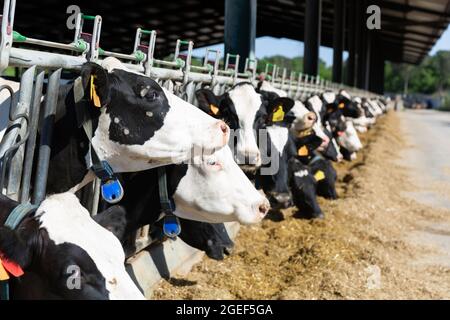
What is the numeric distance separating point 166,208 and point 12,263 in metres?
1.56

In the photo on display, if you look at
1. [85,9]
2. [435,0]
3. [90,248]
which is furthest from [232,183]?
[85,9]

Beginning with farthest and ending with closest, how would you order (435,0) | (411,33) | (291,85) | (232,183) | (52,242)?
(411,33) → (435,0) → (291,85) → (232,183) → (52,242)

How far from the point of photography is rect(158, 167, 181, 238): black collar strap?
3.46 m

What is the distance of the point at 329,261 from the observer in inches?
215

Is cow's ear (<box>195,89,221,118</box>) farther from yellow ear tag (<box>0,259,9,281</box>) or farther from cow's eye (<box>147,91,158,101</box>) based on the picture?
yellow ear tag (<box>0,259,9,281</box>)

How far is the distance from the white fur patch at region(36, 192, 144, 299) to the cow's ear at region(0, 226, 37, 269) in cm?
9

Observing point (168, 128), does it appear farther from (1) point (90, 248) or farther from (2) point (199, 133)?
(1) point (90, 248)

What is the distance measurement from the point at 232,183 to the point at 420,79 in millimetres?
109567

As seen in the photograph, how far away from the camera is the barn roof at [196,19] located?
80.7 ft

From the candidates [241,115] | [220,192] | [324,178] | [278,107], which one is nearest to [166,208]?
[220,192]

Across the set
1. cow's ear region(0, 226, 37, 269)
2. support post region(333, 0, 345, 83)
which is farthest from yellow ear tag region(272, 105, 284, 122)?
support post region(333, 0, 345, 83)

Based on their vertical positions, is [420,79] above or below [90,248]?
above

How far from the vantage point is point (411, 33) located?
34.3m

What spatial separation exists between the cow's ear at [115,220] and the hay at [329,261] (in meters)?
1.16
